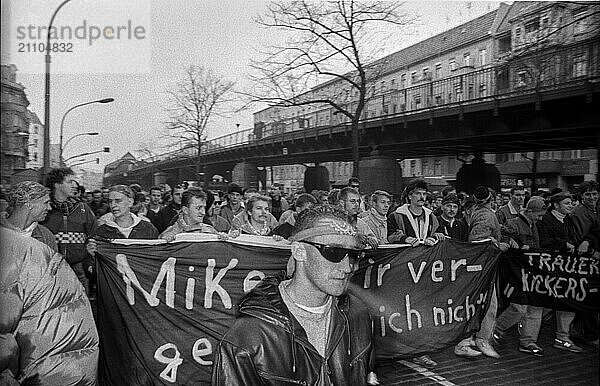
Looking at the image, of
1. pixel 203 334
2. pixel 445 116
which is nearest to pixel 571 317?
pixel 203 334

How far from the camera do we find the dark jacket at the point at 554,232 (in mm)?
5953

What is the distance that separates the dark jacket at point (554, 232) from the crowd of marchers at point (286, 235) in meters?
0.01

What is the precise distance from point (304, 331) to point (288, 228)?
3.74m

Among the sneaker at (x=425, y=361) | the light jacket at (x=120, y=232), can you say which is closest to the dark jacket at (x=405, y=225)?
the sneaker at (x=425, y=361)

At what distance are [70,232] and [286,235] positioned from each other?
2372 mm

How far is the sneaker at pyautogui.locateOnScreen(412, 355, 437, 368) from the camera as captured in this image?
5.03m

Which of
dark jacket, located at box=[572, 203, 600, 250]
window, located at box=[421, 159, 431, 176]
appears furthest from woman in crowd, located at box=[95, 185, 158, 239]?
window, located at box=[421, 159, 431, 176]

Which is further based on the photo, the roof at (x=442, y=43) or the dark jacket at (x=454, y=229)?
the roof at (x=442, y=43)

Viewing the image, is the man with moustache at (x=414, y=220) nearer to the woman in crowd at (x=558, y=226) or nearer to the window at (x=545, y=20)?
the woman in crowd at (x=558, y=226)

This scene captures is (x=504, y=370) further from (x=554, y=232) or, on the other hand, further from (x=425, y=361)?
(x=554, y=232)

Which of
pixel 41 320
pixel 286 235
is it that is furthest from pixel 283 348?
pixel 286 235

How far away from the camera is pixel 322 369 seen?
180cm

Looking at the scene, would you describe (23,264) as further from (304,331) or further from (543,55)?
(543,55)

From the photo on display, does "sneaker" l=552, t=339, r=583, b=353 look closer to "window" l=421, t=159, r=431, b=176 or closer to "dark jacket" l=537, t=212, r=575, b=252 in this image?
"dark jacket" l=537, t=212, r=575, b=252
